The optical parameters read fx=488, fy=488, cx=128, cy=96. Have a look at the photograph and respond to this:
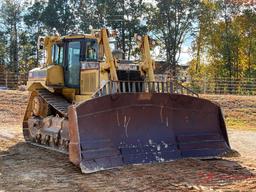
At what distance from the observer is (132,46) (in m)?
35.8

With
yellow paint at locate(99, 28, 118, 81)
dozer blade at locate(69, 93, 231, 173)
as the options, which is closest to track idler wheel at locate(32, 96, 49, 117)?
yellow paint at locate(99, 28, 118, 81)

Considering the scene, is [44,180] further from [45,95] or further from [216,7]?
[216,7]

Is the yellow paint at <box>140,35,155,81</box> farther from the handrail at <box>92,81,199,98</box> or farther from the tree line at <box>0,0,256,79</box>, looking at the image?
the tree line at <box>0,0,256,79</box>

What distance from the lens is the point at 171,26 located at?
3762 centimetres

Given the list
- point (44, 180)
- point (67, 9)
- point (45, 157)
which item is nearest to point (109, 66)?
point (45, 157)

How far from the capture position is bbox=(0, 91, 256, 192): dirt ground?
6.44 metres

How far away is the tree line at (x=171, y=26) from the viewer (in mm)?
36594

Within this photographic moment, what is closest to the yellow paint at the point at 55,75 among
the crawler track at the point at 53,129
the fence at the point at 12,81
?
the crawler track at the point at 53,129

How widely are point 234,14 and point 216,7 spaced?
1.54 m

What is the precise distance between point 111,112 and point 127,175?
4.07 ft

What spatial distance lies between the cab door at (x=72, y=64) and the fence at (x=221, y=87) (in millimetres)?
17061

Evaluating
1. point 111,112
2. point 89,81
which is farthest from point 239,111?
point 111,112

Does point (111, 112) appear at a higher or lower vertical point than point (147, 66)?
lower

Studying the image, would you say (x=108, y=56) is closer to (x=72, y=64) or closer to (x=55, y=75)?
(x=72, y=64)
